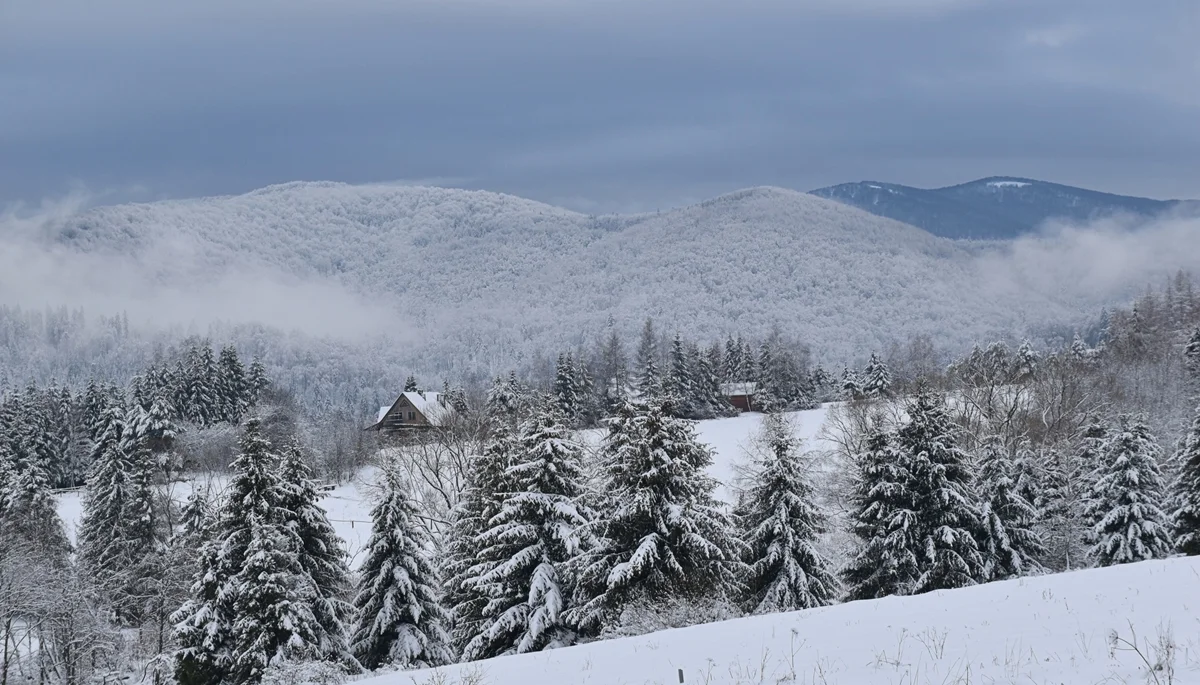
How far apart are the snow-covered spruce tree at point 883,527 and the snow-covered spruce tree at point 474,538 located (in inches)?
474

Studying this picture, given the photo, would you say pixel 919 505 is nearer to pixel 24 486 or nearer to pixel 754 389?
pixel 24 486

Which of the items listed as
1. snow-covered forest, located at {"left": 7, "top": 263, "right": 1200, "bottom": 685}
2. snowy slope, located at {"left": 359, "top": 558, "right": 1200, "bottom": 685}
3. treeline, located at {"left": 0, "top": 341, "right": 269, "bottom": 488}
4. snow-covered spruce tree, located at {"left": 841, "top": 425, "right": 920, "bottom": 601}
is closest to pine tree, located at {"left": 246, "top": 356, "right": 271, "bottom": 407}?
treeline, located at {"left": 0, "top": 341, "right": 269, "bottom": 488}

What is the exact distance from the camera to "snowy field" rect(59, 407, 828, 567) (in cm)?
5156

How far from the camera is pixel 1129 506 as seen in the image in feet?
99.1

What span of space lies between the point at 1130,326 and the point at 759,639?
10715 centimetres

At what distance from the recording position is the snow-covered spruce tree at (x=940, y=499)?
25.5m

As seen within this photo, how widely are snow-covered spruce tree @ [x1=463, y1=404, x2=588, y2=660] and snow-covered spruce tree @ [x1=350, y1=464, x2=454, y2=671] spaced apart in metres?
1.81

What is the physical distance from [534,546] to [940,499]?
13.5m

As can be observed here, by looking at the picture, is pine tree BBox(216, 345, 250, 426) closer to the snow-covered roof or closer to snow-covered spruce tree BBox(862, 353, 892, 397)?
the snow-covered roof

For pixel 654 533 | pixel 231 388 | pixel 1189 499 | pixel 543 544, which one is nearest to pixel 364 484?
pixel 543 544

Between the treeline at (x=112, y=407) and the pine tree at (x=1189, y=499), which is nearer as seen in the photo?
the pine tree at (x=1189, y=499)

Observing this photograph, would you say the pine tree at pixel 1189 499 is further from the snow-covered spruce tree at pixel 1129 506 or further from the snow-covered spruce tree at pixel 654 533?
the snow-covered spruce tree at pixel 654 533

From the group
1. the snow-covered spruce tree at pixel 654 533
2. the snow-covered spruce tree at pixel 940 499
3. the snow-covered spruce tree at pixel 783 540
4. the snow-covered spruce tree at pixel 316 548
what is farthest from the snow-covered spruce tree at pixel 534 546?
the snow-covered spruce tree at pixel 940 499

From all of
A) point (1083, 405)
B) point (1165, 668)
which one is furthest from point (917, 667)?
point (1083, 405)
